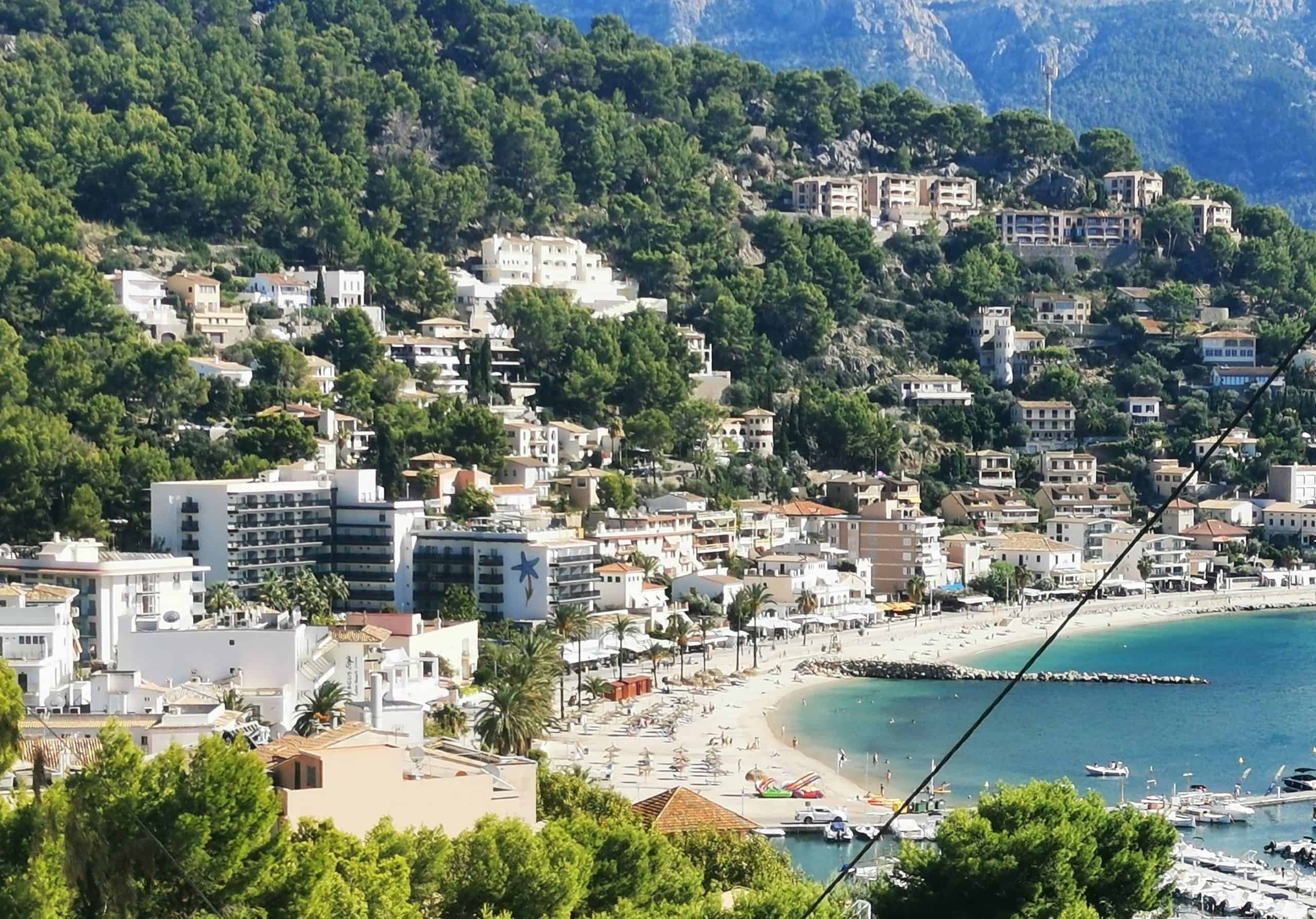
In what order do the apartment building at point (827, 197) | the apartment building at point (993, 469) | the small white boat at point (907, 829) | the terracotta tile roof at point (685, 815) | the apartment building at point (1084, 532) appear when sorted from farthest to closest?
the apartment building at point (827, 197), the apartment building at point (993, 469), the apartment building at point (1084, 532), the small white boat at point (907, 829), the terracotta tile roof at point (685, 815)

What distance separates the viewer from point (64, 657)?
36000 mm

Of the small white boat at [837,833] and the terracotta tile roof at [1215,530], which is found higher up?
the terracotta tile roof at [1215,530]

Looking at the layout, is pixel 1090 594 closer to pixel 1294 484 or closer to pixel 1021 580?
pixel 1021 580

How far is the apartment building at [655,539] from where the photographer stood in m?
52.6

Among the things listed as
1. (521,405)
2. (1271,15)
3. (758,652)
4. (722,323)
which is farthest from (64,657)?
(1271,15)

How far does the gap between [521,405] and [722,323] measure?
34.8 feet

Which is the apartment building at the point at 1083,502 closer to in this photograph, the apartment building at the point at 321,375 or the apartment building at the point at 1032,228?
the apartment building at the point at 1032,228

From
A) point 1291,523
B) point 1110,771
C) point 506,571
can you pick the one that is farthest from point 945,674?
point 1291,523

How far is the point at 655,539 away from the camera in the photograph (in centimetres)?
5394

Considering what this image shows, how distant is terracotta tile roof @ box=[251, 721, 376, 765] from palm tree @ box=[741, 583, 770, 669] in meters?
25.2

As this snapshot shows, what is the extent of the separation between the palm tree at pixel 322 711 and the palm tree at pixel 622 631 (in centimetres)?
1252

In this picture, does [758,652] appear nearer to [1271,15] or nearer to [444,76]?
[444,76]

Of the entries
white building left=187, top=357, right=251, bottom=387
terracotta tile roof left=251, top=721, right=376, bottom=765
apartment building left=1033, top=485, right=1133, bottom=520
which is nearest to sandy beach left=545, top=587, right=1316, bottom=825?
apartment building left=1033, top=485, right=1133, bottom=520

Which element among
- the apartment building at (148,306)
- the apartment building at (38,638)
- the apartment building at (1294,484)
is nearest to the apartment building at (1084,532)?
the apartment building at (1294,484)
